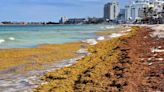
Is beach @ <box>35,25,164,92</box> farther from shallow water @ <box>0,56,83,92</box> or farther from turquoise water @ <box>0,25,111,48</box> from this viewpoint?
turquoise water @ <box>0,25,111,48</box>

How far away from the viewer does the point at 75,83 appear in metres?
11.8

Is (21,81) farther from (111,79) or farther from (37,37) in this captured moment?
(37,37)

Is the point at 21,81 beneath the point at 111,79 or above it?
beneath

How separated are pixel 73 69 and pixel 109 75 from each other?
95.1 inches

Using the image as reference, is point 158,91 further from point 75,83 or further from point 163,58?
point 163,58

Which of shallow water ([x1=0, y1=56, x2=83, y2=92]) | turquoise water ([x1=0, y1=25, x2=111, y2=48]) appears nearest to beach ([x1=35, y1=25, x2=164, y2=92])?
shallow water ([x1=0, y1=56, x2=83, y2=92])

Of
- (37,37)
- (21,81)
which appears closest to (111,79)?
(21,81)

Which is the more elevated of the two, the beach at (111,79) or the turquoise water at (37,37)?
the beach at (111,79)

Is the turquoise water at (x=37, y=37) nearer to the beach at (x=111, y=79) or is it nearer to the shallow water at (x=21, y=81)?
the shallow water at (x=21, y=81)

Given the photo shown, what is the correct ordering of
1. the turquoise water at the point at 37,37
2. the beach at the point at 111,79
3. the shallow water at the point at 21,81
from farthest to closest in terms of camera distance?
the turquoise water at the point at 37,37 < the shallow water at the point at 21,81 < the beach at the point at 111,79

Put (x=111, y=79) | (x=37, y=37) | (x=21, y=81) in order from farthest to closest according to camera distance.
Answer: (x=37, y=37)
(x=21, y=81)
(x=111, y=79)

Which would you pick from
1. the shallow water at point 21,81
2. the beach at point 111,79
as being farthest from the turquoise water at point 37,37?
the beach at point 111,79

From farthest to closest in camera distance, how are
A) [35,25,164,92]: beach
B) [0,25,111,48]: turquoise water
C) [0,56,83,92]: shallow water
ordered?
[0,25,111,48]: turquoise water, [0,56,83,92]: shallow water, [35,25,164,92]: beach

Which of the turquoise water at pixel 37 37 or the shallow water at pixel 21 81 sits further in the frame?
the turquoise water at pixel 37 37
